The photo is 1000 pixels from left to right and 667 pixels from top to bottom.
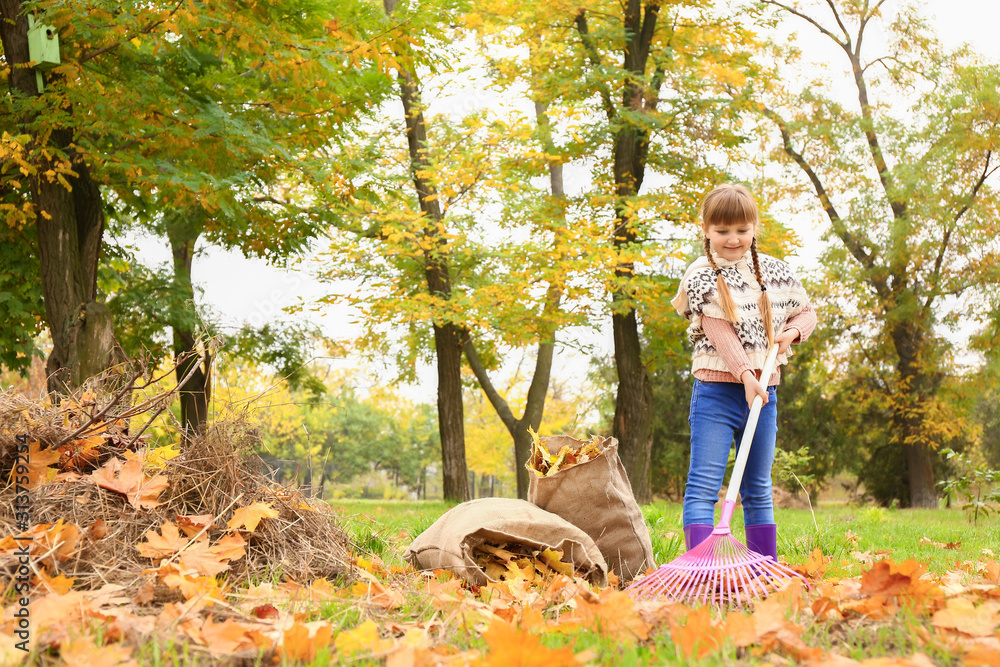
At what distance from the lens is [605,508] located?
304cm

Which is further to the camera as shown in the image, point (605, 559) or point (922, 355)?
point (922, 355)

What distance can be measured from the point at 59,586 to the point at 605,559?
77.9 inches

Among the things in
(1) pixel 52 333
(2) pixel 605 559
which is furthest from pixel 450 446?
(2) pixel 605 559

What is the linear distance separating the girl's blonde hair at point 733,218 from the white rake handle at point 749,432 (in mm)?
121

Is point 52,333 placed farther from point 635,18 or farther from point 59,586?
point 635,18

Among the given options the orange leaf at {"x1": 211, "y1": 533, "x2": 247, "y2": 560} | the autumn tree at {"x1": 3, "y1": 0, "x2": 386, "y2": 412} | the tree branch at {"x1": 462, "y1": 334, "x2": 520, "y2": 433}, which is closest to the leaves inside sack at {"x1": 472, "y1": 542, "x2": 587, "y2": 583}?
the orange leaf at {"x1": 211, "y1": 533, "x2": 247, "y2": 560}

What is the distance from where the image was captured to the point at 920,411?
41.3 ft

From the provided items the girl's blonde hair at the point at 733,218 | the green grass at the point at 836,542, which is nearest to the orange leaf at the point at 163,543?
the green grass at the point at 836,542

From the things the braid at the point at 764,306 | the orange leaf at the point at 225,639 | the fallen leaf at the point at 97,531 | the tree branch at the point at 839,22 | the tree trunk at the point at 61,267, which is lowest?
the orange leaf at the point at 225,639

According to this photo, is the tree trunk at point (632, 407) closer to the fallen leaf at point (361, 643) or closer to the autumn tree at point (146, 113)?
the autumn tree at point (146, 113)

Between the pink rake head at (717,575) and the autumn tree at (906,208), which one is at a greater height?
the autumn tree at (906,208)

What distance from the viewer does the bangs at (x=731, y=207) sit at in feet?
9.25

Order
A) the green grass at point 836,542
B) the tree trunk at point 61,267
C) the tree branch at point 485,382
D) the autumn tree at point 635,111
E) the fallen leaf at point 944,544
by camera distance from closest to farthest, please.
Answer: the green grass at point 836,542 < the fallen leaf at point 944,544 < the tree trunk at point 61,267 < the autumn tree at point 635,111 < the tree branch at point 485,382

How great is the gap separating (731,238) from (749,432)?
769 mm
